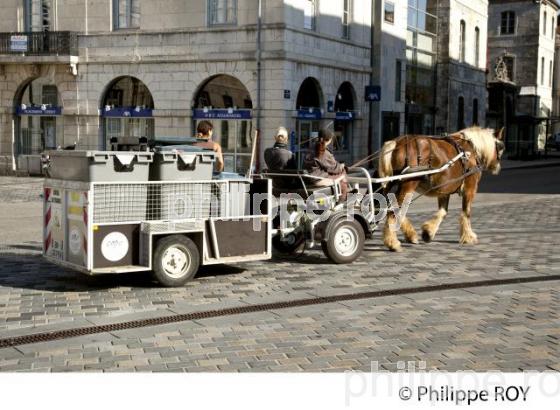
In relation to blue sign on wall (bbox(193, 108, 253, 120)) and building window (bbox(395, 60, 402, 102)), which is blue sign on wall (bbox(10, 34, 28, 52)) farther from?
building window (bbox(395, 60, 402, 102))

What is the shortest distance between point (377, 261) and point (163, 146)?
128 inches

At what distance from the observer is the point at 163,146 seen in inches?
357

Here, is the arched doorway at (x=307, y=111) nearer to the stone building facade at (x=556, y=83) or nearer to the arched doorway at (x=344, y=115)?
the arched doorway at (x=344, y=115)

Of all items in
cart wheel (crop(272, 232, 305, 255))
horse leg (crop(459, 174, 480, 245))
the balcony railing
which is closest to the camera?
cart wheel (crop(272, 232, 305, 255))

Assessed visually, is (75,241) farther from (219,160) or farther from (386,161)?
(386,161)

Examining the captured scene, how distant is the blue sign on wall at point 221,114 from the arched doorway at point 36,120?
19.0 ft

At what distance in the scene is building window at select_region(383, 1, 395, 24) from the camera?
109ft

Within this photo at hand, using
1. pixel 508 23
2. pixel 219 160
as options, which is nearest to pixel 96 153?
pixel 219 160

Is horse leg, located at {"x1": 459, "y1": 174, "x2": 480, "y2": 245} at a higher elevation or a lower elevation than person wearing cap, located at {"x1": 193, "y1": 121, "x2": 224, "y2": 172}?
lower

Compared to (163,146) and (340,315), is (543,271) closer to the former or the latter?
(340,315)

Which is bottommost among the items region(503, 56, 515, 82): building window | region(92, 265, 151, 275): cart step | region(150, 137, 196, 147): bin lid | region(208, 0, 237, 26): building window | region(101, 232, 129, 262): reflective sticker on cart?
region(92, 265, 151, 275): cart step

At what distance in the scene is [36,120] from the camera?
98.6ft

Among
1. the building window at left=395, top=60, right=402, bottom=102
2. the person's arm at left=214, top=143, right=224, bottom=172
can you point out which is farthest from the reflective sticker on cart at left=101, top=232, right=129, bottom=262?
the building window at left=395, top=60, right=402, bottom=102

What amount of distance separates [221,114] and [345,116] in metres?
5.54
